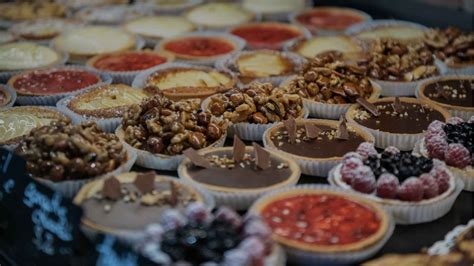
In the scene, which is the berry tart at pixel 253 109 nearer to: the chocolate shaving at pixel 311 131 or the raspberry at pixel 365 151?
the chocolate shaving at pixel 311 131

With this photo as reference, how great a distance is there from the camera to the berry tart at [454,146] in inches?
115

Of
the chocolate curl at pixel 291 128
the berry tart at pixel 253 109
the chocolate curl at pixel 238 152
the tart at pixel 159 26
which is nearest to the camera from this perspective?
the chocolate curl at pixel 238 152

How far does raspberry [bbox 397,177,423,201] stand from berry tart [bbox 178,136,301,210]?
17.9 inches

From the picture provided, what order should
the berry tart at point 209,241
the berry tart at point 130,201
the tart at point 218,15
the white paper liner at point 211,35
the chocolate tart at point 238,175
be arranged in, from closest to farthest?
1. the berry tart at point 209,241
2. the berry tart at point 130,201
3. the chocolate tart at point 238,175
4. the white paper liner at point 211,35
5. the tart at point 218,15

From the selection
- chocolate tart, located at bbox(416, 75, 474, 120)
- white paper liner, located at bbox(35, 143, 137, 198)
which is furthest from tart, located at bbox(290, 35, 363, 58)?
white paper liner, located at bbox(35, 143, 137, 198)

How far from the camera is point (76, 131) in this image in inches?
114

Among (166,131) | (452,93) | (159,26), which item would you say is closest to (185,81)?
(166,131)

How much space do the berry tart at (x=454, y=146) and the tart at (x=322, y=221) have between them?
52cm

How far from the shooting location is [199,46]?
16.1 feet

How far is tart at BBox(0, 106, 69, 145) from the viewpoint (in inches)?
133

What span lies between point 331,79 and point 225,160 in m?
1.07

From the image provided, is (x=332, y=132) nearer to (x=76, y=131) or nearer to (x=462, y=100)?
(x=462, y=100)

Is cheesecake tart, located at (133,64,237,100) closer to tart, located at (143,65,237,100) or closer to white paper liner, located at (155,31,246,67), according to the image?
tart, located at (143,65,237,100)

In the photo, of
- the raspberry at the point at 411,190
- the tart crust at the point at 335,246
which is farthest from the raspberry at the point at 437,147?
the tart crust at the point at 335,246
